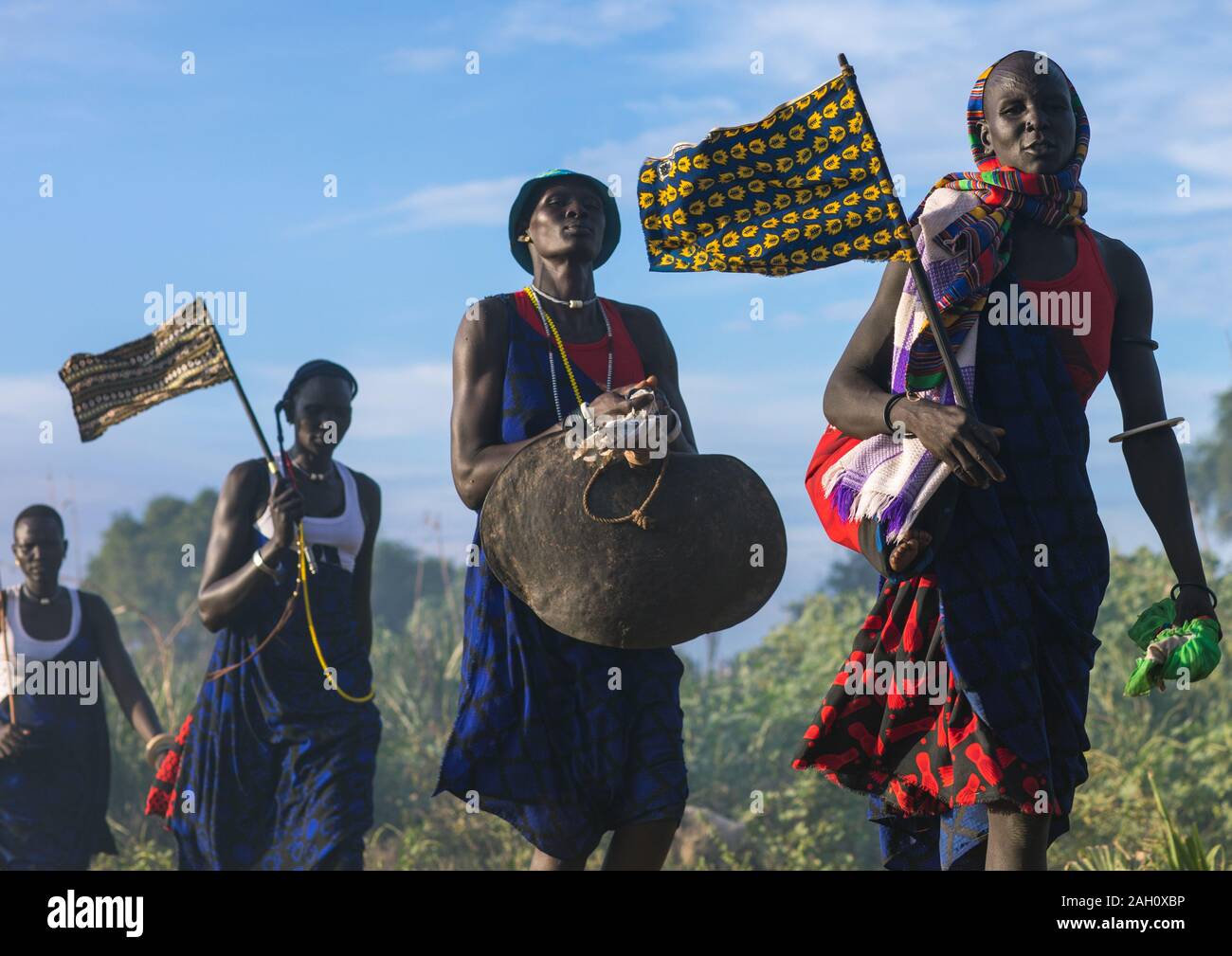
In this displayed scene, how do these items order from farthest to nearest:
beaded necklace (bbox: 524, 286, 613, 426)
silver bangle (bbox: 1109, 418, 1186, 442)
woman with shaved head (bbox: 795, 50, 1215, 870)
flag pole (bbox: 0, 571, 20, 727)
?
flag pole (bbox: 0, 571, 20, 727) → beaded necklace (bbox: 524, 286, 613, 426) → silver bangle (bbox: 1109, 418, 1186, 442) → woman with shaved head (bbox: 795, 50, 1215, 870)

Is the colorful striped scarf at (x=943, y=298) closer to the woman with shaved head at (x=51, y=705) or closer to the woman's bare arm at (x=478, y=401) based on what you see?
the woman's bare arm at (x=478, y=401)

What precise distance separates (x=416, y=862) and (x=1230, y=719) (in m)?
5.57

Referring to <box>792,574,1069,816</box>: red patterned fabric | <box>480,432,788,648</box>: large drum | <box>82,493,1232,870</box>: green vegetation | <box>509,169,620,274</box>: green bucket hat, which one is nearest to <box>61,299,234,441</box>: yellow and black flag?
<box>509,169,620,274</box>: green bucket hat

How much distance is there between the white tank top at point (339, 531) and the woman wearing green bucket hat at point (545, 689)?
2467mm

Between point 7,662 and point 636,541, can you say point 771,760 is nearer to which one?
point 7,662

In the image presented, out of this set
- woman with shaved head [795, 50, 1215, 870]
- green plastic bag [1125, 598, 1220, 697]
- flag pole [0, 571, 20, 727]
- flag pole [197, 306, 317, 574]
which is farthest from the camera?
flag pole [0, 571, 20, 727]

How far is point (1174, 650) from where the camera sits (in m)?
4.23

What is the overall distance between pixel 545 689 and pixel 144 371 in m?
3.47

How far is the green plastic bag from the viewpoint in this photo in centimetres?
417

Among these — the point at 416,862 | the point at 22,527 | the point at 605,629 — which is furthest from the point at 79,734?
the point at 605,629

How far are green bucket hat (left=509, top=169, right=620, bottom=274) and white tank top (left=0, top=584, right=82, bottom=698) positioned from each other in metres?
4.57

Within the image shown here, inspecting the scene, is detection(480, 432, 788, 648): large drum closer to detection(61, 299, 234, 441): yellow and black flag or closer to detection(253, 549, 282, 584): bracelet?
detection(253, 549, 282, 584): bracelet

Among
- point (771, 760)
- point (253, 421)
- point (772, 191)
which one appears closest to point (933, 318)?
point (772, 191)
